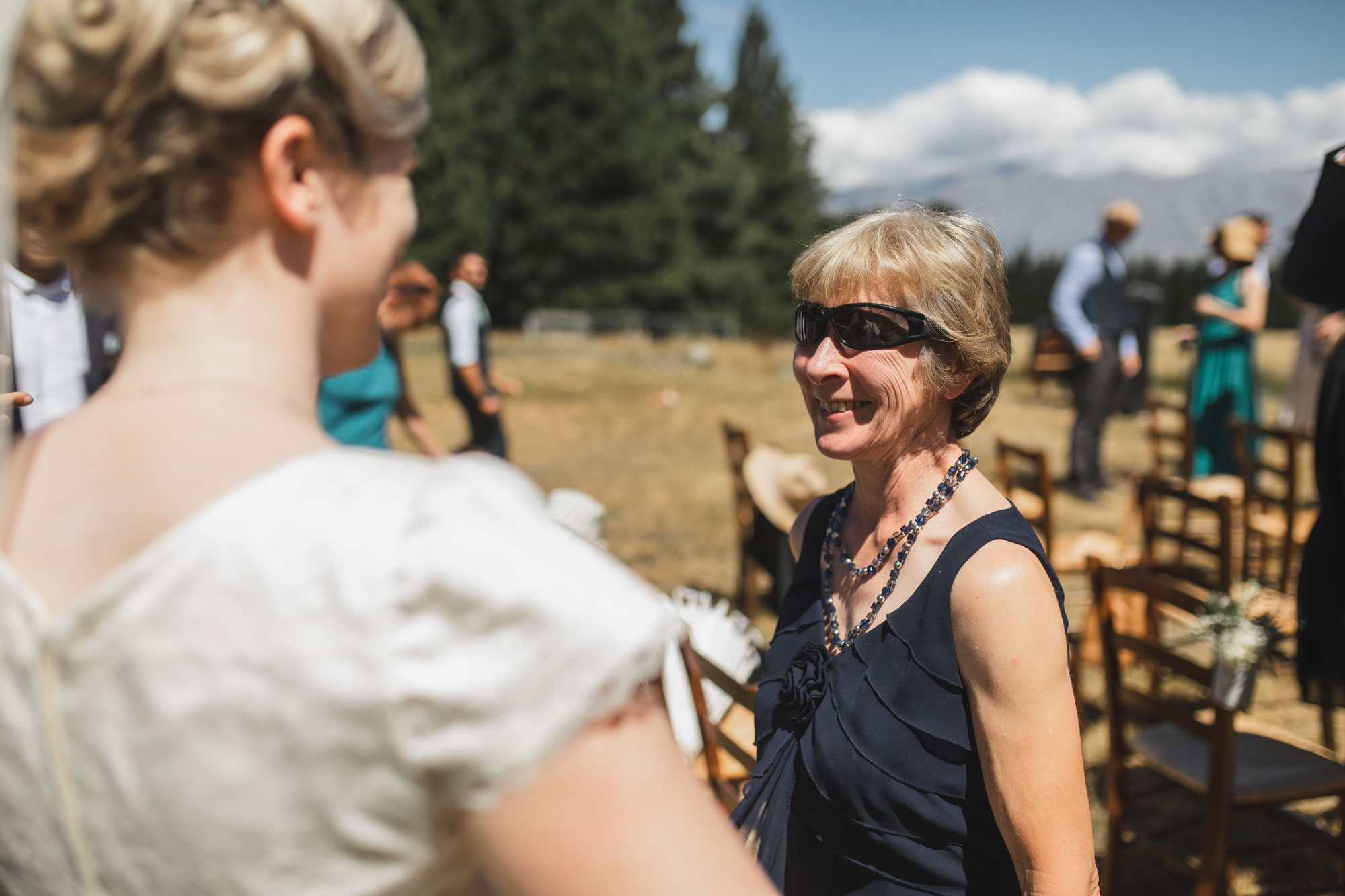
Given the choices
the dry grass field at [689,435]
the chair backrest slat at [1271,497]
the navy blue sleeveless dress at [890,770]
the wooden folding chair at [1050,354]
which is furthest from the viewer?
the wooden folding chair at [1050,354]

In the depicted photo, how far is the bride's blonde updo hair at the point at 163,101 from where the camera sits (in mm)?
663

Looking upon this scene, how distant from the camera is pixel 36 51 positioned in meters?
0.68

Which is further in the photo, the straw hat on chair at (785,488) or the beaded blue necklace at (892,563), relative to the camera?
the straw hat on chair at (785,488)

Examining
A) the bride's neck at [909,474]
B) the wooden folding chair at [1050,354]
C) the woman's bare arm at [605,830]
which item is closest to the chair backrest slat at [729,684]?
the bride's neck at [909,474]

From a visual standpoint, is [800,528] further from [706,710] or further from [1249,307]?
[1249,307]

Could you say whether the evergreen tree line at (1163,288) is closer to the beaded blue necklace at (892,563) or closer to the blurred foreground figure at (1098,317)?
the blurred foreground figure at (1098,317)

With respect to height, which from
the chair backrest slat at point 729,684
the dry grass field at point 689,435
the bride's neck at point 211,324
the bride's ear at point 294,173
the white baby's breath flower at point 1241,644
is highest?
the bride's ear at point 294,173

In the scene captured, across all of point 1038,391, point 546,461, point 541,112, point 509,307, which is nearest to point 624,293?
point 509,307

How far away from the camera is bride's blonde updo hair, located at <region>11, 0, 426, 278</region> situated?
2.18ft

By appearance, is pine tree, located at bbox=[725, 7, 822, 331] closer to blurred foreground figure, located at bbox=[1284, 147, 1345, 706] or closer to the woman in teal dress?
the woman in teal dress

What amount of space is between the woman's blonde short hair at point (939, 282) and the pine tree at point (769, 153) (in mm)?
35305

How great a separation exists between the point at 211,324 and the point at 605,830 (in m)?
0.54

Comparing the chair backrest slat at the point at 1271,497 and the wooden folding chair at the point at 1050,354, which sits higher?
the wooden folding chair at the point at 1050,354

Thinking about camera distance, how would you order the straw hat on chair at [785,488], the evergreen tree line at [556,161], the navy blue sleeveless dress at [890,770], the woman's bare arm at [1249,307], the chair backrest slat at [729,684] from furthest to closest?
the evergreen tree line at [556,161] < the woman's bare arm at [1249,307] < the straw hat on chair at [785,488] < the chair backrest slat at [729,684] < the navy blue sleeveless dress at [890,770]
